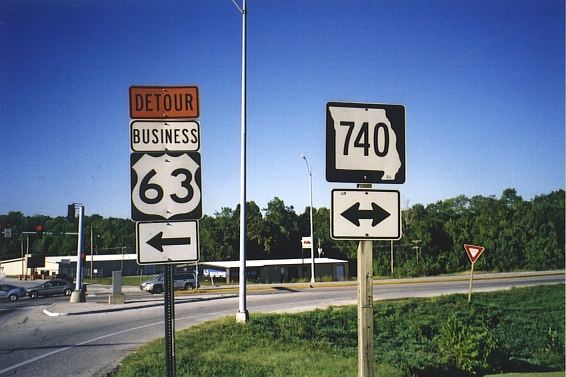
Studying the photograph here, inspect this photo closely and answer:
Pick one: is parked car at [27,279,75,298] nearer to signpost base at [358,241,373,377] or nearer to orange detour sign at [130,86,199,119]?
orange detour sign at [130,86,199,119]

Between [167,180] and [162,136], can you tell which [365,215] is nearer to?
[167,180]

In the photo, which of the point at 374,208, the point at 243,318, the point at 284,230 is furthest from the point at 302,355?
the point at 284,230

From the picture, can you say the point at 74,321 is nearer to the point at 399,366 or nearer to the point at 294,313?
the point at 294,313

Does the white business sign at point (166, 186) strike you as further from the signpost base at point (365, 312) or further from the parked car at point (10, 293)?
the parked car at point (10, 293)

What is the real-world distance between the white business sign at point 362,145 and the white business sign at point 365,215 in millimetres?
136

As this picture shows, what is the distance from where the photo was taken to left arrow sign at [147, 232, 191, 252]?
434 cm

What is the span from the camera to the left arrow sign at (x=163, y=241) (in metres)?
4.34

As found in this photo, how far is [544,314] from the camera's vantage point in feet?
70.8

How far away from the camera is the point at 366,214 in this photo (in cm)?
419

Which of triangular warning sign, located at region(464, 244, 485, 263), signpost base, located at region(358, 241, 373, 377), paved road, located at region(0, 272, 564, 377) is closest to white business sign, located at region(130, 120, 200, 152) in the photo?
signpost base, located at region(358, 241, 373, 377)

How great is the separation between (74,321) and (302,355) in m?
11.6

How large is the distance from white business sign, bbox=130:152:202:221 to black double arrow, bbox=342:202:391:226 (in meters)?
1.31

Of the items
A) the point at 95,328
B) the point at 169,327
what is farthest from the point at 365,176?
the point at 95,328

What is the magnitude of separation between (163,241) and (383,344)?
11.6 metres
